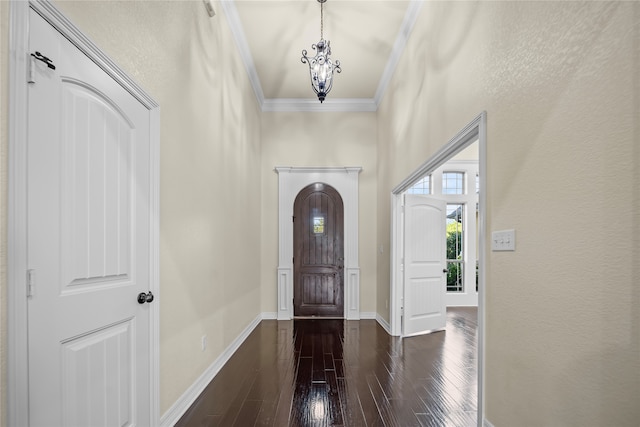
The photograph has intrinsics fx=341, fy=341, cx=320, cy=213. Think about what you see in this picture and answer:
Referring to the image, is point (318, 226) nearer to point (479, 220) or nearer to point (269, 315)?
point (269, 315)

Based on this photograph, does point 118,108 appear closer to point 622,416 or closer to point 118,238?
point 118,238

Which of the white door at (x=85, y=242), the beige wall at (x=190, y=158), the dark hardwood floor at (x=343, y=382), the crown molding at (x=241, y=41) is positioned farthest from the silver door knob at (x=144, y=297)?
the crown molding at (x=241, y=41)

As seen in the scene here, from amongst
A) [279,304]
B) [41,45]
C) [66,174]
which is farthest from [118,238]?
[279,304]

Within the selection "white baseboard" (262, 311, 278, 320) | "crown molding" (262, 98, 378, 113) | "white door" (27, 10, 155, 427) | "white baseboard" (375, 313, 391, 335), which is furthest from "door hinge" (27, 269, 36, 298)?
"crown molding" (262, 98, 378, 113)

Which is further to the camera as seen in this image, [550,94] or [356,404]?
[356,404]

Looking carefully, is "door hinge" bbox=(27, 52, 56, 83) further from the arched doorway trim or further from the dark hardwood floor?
the arched doorway trim

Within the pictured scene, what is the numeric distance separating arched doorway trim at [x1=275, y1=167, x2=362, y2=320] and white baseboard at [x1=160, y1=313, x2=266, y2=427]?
66.4 inches

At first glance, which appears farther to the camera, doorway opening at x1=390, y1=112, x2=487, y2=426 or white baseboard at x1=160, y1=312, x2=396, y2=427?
white baseboard at x1=160, y1=312, x2=396, y2=427

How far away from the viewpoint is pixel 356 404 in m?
2.60

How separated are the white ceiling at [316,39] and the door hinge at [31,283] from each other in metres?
3.14

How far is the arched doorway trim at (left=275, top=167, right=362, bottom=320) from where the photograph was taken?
559cm

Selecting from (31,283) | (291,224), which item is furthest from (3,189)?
(291,224)

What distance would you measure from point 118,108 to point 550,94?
208cm

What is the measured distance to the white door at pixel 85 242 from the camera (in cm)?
126
